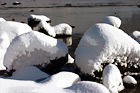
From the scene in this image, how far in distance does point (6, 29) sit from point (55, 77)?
845 cm

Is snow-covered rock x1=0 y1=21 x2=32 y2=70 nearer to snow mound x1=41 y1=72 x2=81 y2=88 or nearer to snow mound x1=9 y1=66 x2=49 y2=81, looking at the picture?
snow mound x1=9 y1=66 x2=49 y2=81

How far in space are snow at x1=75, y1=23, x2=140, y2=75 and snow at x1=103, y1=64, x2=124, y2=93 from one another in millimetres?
970

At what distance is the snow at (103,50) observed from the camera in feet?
34.0

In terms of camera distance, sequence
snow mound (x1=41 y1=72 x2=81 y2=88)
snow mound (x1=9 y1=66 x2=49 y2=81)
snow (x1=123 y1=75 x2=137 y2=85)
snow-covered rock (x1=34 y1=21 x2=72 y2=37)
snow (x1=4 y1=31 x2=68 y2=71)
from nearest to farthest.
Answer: snow mound (x1=41 y1=72 x2=81 y2=88) < snow mound (x1=9 y1=66 x2=49 y2=81) < snow (x1=123 y1=75 x2=137 y2=85) < snow (x1=4 y1=31 x2=68 y2=71) < snow-covered rock (x1=34 y1=21 x2=72 y2=37)

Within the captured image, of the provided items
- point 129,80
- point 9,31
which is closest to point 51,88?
point 129,80

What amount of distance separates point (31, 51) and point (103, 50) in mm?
2973

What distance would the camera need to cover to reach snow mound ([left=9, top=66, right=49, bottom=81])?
378 inches

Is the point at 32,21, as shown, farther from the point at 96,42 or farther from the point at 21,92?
the point at 21,92

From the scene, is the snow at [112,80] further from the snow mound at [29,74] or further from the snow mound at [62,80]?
the snow mound at [29,74]

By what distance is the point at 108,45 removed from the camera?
1045 cm

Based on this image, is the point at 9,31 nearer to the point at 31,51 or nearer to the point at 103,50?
the point at 31,51

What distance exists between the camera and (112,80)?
A: 9.02 meters

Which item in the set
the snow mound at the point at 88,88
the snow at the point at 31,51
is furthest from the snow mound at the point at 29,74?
the snow mound at the point at 88,88

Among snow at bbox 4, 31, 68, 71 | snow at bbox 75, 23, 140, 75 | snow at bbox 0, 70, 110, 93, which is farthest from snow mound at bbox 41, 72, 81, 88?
snow at bbox 4, 31, 68, 71
